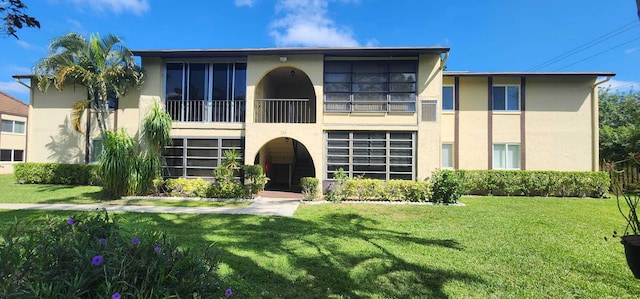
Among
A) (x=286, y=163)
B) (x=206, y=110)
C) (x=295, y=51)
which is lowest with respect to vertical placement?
(x=286, y=163)

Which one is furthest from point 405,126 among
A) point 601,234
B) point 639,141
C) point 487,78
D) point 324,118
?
point 639,141

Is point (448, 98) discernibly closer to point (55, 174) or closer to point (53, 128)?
point (55, 174)

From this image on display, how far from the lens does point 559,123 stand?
1402cm

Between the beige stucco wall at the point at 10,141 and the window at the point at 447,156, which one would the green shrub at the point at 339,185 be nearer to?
the window at the point at 447,156

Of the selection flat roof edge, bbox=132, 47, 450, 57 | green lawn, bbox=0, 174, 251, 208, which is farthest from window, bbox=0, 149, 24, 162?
flat roof edge, bbox=132, 47, 450, 57

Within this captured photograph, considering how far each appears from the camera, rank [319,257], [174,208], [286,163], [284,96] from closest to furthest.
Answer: [319,257] < [174,208] < [286,163] < [284,96]

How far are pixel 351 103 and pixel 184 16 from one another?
947 centimetres

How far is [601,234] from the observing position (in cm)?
666

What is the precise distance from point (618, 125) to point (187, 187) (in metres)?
32.5

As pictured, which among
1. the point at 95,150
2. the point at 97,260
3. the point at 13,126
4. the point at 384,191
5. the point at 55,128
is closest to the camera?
the point at 97,260

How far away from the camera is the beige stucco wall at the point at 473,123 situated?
14312mm

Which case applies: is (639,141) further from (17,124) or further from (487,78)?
(17,124)

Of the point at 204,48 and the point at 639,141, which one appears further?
the point at 639,141

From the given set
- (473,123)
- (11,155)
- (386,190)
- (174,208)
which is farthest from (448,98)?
(11,155)
